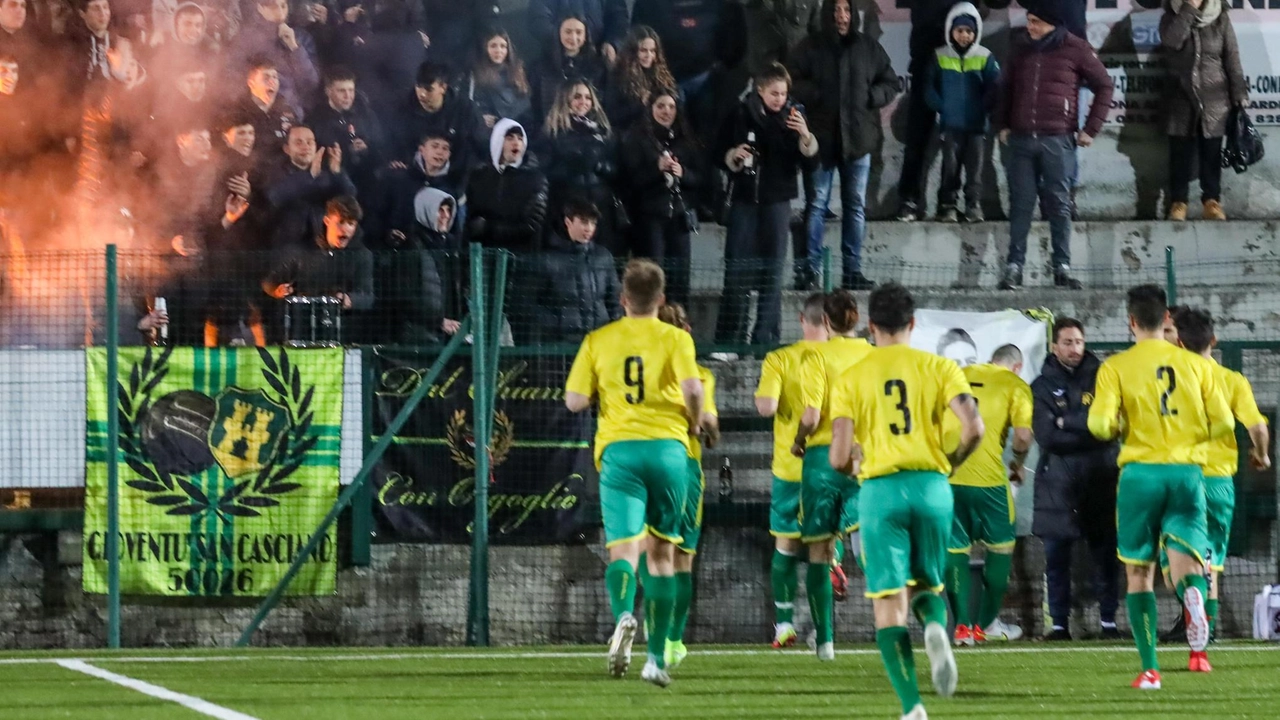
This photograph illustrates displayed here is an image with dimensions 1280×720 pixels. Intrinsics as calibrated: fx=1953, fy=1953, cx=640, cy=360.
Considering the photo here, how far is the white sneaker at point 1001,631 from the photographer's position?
13.9m

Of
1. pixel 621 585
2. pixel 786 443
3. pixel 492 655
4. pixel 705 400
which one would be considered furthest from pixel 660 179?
pixel 621 585

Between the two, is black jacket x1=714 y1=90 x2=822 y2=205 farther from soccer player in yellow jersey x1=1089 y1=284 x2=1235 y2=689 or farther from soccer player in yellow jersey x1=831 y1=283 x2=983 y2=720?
soccer player in yellow jersey x1=831 y1=283 x2=983 y2=720

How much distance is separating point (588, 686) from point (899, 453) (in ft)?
9.40

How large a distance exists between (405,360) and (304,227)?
139cm

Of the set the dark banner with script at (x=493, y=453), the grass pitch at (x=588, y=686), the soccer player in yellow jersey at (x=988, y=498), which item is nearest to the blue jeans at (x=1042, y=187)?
the soccer player in yellow jersey at (x=988, y=498)

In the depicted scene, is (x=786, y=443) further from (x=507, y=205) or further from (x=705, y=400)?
(x=507, y=205)

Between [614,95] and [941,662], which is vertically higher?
[614,95]

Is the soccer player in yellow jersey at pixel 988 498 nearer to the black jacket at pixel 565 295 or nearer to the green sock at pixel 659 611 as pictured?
the black jacket at pixel 565 295

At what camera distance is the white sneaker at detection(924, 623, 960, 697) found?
757 cm

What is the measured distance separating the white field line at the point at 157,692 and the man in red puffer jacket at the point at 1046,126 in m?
8.34

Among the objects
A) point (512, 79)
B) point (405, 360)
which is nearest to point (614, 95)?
point (512, 79)

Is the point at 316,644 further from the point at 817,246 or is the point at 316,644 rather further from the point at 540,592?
the point at 817,246

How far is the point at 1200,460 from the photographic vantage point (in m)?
10.3

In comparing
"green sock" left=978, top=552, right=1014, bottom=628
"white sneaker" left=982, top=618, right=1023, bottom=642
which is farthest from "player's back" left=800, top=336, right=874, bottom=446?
"white sneaker" left=982, top=618, right=1023, bottom=642
